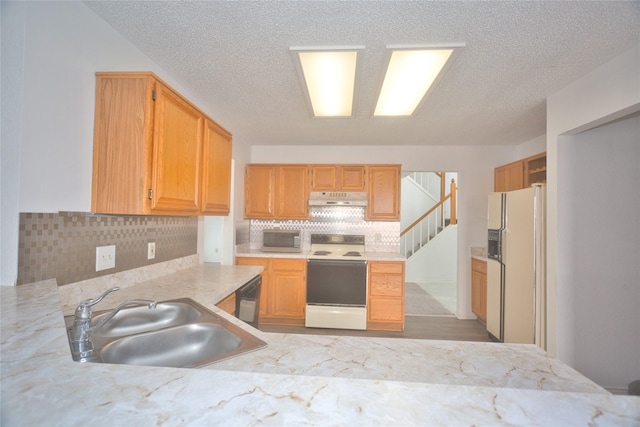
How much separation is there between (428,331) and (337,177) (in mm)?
2277

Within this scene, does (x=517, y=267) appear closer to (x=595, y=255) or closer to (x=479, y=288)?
(x=595, y=255)

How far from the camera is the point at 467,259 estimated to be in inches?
158

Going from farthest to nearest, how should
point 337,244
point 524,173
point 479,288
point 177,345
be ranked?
point 337,244
point 479,288
point 524,173
point 177,345

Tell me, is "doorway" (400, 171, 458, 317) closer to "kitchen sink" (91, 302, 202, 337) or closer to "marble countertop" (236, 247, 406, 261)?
"marble countertop" (236, 247, 406, 261)

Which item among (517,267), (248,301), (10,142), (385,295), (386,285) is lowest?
(385,295)

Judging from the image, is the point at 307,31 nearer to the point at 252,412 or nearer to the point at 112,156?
the point at 112,156

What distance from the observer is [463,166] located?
13.4 feet

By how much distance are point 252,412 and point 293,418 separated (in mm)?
70

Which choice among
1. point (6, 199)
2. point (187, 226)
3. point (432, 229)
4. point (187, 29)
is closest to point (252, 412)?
point (6, 199)

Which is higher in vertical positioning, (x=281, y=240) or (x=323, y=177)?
(x=323, y=177)

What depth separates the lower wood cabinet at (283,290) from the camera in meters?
3.60

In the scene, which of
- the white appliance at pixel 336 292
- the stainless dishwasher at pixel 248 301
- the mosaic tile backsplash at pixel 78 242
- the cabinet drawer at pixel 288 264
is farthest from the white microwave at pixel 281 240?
the mosaic tile backsplash at pixel 78 242

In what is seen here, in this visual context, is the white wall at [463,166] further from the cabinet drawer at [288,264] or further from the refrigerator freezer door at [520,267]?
the cabinet drawer at [288,264]

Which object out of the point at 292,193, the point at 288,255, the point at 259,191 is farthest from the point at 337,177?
the point at 288,255
